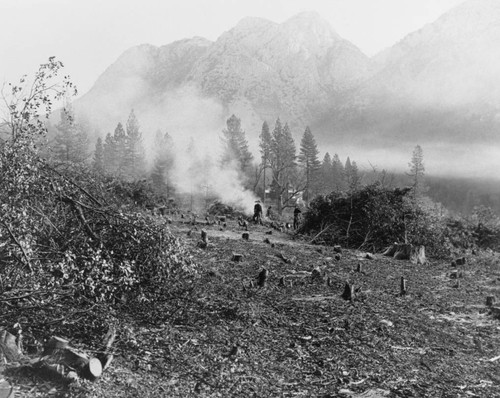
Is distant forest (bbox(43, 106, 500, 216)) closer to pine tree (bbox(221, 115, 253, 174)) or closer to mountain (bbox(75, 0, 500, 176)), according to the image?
pine tree (bbox(221, 115, 253, 174))

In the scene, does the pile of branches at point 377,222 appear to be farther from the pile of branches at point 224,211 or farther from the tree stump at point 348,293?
the pile of branches at point 224,211

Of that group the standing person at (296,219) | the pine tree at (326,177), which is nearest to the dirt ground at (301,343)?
the standing person at (296,219)

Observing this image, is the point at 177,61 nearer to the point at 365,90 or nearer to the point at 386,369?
the point at 365,90

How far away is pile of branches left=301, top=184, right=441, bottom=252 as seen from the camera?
13.8m

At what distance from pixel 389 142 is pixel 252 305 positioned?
362 ft

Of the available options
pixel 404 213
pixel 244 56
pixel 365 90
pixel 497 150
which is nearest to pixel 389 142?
pixel 497 150

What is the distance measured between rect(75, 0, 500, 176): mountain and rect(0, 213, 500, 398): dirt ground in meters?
87.9

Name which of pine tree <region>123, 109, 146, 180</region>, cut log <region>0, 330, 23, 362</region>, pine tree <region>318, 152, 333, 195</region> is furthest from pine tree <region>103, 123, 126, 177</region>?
cut log <region>0, 330, 23, 362</region>

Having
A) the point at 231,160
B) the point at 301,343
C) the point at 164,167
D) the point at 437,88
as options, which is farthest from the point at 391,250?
the point at 437,88

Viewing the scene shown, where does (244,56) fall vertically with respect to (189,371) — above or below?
above

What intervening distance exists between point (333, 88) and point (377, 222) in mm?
146400

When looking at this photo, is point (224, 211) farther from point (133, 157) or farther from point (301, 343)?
point (133, 157)

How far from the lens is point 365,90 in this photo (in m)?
143

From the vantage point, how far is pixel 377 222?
552 inches
